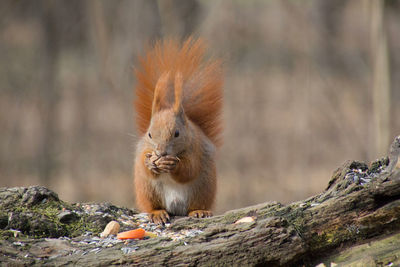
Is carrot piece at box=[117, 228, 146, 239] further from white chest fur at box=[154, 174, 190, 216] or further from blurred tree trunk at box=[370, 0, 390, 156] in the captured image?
blurred tree trunk at box=[370, 0, 390, 156]

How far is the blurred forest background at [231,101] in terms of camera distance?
5.53 m

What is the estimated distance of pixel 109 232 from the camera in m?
1.95

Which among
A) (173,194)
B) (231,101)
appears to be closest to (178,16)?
(231,101)

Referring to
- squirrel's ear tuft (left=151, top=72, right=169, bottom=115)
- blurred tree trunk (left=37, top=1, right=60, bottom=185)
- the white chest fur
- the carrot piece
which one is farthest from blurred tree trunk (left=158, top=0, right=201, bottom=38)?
the carrot piece

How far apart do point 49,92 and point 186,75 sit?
3.34 metres

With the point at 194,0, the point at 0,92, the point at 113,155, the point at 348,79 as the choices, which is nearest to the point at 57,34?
the point at 0,92

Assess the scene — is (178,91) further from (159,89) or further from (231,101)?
(231,101)

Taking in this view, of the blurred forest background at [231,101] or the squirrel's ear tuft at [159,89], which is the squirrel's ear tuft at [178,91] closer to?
the squirrel's ear tuft at [159,89]

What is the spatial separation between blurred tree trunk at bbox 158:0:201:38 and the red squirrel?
1800 mm

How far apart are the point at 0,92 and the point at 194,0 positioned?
7.68 feet

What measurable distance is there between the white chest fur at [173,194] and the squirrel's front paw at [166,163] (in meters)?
0.11

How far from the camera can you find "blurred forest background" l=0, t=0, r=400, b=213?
5527 millimetres

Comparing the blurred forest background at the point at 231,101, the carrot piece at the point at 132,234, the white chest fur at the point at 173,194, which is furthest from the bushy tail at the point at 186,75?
the blurred forest background at the point at 231,101

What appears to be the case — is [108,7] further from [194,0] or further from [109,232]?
[109,232]
